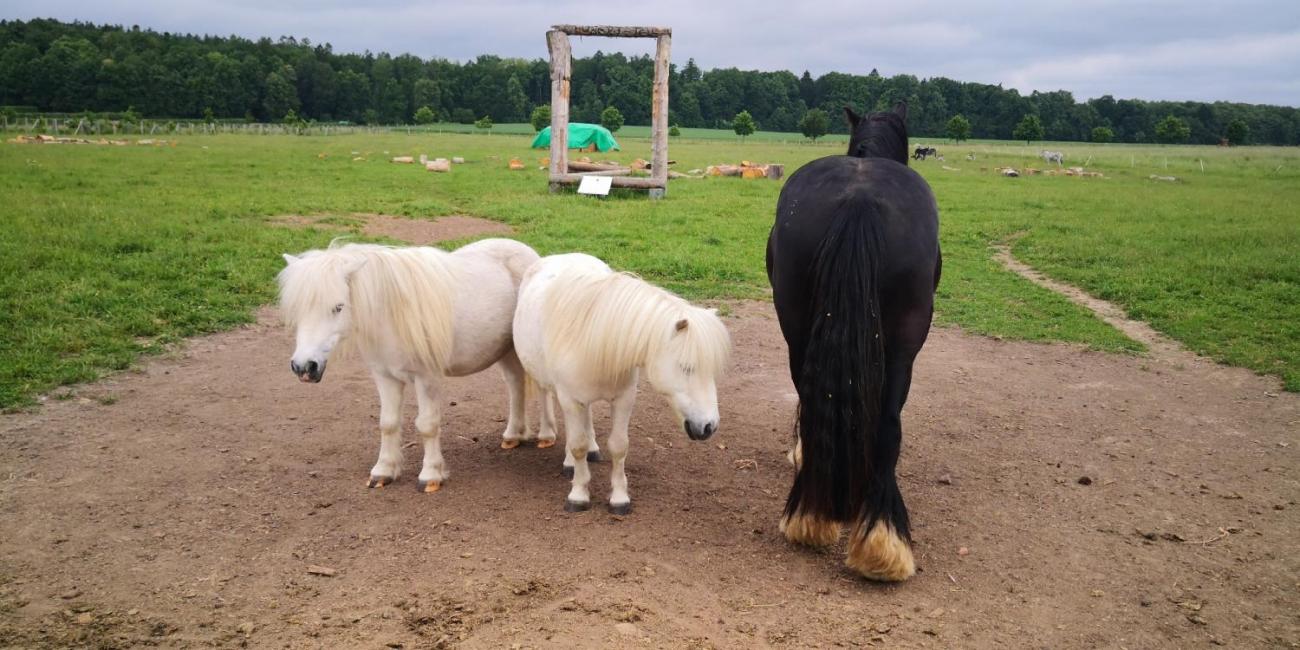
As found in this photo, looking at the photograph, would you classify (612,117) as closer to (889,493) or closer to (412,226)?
(412,226)

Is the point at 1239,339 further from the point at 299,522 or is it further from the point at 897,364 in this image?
the point at 299,522

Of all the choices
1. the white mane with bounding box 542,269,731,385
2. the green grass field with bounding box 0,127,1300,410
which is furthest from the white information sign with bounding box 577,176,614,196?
the white mane with bounding box 542,269,731,385

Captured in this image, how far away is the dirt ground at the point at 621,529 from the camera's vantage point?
3477 millimetres

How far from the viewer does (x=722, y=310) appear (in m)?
9.48

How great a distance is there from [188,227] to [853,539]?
39.0ft

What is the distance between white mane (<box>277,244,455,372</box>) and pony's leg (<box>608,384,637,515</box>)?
1.15 meters

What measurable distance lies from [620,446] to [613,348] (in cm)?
67

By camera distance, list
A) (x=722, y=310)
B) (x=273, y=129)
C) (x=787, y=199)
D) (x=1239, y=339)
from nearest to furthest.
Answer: (x=787, y=199) → (x=1239, y=339) → (x=722, y=310) → (x=273, y=129)

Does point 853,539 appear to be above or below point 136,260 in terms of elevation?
below

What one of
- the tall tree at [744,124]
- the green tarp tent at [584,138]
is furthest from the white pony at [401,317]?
the tall tree at [744,124]

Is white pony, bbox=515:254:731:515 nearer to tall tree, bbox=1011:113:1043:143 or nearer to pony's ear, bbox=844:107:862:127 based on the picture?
Answer: pony's ear, bbox=844:107:862:127

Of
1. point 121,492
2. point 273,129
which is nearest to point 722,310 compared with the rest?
point 121,492

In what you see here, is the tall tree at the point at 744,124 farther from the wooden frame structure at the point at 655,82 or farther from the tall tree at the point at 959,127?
the wooden frame structure at the point at 655,82

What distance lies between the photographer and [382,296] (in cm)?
466
